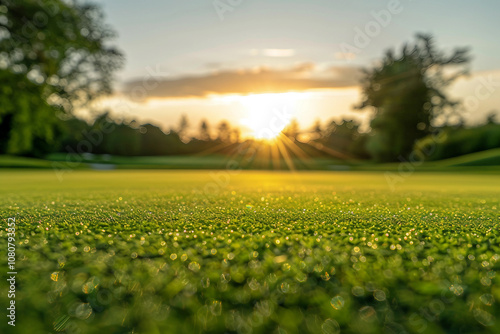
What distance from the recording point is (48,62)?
17938mm

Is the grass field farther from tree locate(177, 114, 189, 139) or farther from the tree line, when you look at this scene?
tree locate(177, 114, 189, 139)

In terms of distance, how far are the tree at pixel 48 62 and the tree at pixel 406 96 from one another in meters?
25.7

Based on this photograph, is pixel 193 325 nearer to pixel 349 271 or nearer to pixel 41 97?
pixel 349 271

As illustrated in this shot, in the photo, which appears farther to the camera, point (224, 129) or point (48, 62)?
point (224, 129)

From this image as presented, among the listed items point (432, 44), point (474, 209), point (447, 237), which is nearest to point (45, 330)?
point (447, 237)

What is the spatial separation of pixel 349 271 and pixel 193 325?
3.58ft

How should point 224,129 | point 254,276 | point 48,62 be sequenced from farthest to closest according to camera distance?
point 224,129, point 48,62, point 254,276

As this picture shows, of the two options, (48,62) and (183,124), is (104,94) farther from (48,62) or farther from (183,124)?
(183,124)

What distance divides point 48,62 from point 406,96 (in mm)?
30486

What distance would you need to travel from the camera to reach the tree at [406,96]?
3297 centimetres

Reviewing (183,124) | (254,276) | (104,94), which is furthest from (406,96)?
(183,124)

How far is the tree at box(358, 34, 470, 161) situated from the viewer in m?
33.0

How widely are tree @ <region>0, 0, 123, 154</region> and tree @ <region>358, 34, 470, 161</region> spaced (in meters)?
25.7

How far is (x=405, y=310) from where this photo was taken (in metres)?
1.86
